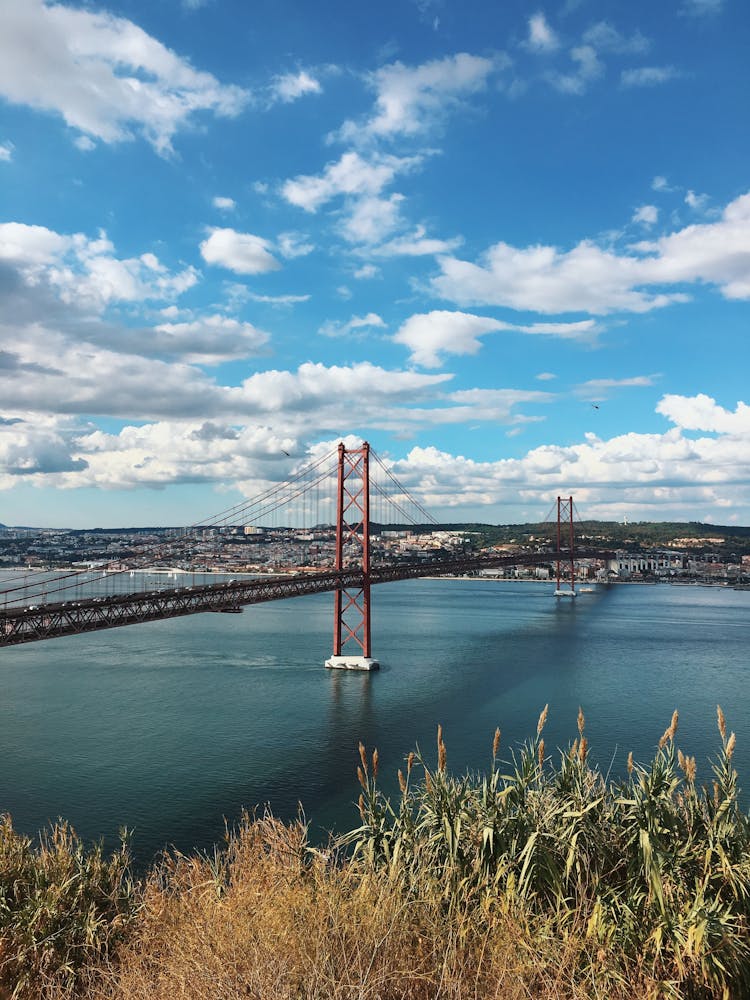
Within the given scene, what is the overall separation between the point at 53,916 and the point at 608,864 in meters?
6.13

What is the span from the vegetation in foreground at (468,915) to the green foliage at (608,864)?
0.07ft

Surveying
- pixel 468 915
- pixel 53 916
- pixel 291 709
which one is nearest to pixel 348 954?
pixel 468 915

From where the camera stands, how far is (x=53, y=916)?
780cm

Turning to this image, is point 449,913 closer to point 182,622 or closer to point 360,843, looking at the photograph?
point 360,843

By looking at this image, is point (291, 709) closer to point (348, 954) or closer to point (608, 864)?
point (608, 864)

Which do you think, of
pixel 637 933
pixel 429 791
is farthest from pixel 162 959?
pixel 637 933

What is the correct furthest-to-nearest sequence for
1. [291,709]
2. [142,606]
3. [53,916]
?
1. [291,709]
2. [142,606]
3. [53,916]

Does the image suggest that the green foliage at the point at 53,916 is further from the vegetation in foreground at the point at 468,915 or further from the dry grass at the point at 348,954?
the dry grass at the point at 348,954

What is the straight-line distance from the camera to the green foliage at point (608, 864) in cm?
543

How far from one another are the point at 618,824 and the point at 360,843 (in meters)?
2.80

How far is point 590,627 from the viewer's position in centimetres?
6350

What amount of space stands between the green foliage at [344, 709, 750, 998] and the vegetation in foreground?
0.9 inches

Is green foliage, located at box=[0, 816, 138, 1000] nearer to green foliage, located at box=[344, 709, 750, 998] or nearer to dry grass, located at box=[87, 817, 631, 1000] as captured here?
dry grass, located at box=[87, 817, 631, 1000]

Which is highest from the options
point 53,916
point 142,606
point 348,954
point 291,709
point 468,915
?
point 142,606
